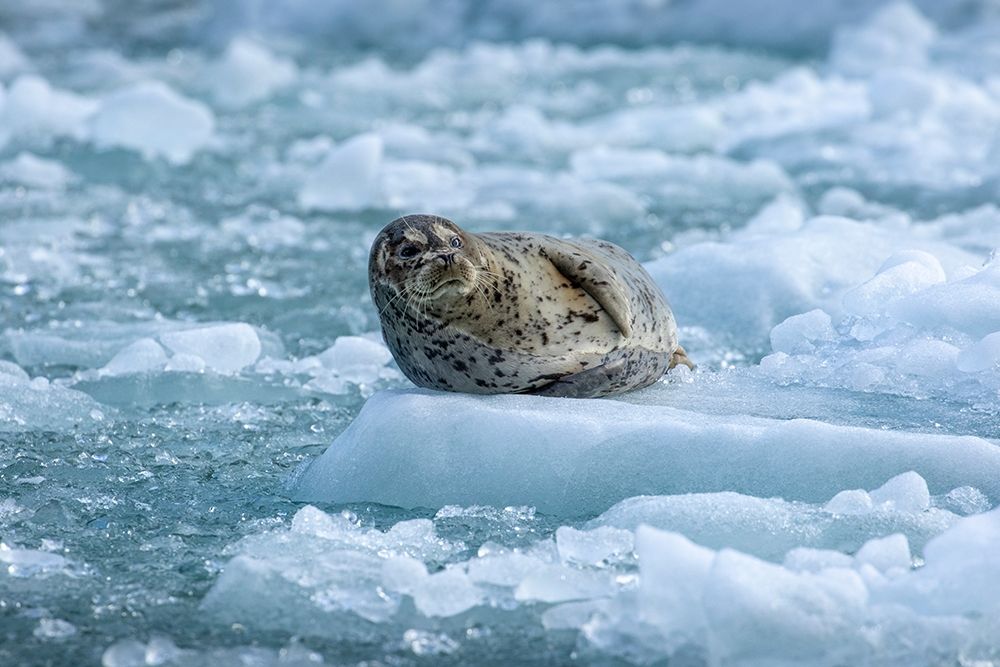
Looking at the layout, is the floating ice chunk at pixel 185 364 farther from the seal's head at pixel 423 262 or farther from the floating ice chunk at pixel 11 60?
the floating ice chunk at pixel 11 60

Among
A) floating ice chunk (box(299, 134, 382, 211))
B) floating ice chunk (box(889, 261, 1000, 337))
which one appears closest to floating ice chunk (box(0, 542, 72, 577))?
floating ice chunk (box(889, 261, 1000, 337))

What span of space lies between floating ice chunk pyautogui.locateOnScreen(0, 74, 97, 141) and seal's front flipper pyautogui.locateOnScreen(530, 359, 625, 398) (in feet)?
19.8

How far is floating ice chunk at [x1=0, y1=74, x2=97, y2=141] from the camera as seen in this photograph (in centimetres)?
919

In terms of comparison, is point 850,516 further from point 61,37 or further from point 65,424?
point 61,37

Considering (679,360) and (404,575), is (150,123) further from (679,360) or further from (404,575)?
(404,575)

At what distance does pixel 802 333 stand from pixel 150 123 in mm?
5468

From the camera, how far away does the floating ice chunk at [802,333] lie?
4.38 meters

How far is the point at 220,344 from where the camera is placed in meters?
4.81

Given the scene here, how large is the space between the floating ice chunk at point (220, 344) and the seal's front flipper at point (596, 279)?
4.17 ft

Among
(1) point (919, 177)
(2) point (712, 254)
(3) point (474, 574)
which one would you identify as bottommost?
(3) point (474, 574)

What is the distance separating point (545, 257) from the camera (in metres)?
3.94

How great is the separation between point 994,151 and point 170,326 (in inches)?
190

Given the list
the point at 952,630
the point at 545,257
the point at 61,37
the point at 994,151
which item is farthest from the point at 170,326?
the point at 61,37

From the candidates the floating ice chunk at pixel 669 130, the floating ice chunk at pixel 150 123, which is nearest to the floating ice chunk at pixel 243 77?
the floating ice chunk at pixel 150 123
